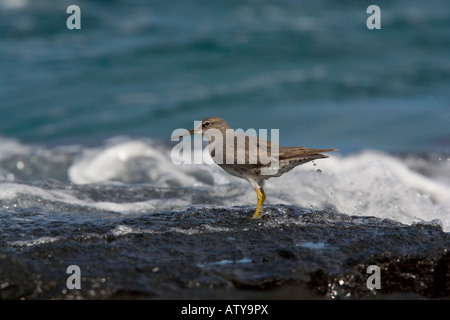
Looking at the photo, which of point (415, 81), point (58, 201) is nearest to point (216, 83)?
point (415, 81)

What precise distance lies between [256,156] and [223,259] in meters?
1.39

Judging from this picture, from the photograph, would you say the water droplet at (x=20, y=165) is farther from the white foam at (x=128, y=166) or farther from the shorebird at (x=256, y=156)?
the shorebird at (x=256, y=156)

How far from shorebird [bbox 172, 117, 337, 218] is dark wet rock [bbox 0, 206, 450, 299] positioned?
0.62 m

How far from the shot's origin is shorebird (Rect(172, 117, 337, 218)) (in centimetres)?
531

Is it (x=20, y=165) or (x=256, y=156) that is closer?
(x=256, y=156)

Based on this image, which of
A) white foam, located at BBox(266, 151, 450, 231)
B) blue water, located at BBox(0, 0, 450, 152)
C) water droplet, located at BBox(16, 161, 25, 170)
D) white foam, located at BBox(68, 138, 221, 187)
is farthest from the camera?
blue water, located at BBox(0, 0, 450, 152)

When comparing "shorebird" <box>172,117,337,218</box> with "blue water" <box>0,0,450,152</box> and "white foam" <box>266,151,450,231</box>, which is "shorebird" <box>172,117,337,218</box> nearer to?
"white foam" <box>266,151,450,231</box>

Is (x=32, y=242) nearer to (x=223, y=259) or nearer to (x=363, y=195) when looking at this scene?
(x=223, y=259)

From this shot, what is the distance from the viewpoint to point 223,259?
4.29 m

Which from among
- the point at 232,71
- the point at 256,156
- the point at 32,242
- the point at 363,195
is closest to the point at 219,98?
the point at 232,71

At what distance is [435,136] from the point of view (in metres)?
12.9

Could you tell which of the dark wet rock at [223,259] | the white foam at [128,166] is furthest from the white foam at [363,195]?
the dark wet rock at [223,259]

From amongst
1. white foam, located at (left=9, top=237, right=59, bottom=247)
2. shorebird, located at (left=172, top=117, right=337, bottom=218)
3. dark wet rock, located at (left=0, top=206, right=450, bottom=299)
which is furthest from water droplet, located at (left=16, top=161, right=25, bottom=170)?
white foam, located at (left=9, top=237, right=59, bottom=247)
